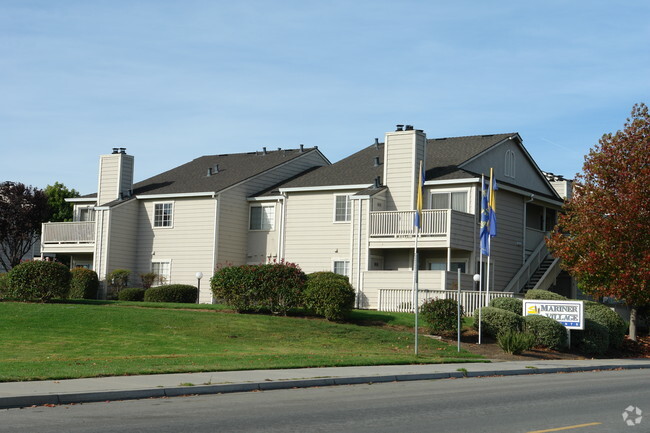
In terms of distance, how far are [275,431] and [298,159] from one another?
3537 centimetres

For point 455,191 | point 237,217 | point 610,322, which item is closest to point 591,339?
point 610,322

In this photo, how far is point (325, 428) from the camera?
10.3 metres

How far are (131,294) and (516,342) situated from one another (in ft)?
67.7

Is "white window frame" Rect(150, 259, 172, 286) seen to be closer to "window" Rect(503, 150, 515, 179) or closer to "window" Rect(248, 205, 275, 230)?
"window" Rect(248, 205, 275, 230)

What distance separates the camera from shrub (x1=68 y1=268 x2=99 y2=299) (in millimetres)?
38281

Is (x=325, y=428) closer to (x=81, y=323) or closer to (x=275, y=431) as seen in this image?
(x=275, y=431)

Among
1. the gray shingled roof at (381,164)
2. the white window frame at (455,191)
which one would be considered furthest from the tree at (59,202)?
the white window frame at (455,191)

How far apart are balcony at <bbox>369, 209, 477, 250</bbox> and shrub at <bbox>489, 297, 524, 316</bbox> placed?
19.7 feet

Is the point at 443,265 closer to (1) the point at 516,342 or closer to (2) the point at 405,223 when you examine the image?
(2) the point at 405,223

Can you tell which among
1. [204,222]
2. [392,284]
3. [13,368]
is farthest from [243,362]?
[204,222]

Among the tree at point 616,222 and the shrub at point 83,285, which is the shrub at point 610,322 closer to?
the tree at point 616,222

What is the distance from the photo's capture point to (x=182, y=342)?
23.4 m

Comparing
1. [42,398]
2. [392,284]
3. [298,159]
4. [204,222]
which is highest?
[298,159]

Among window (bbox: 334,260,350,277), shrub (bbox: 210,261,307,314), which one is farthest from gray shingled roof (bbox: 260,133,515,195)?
shrub (bbox: 210,261,307,314)
